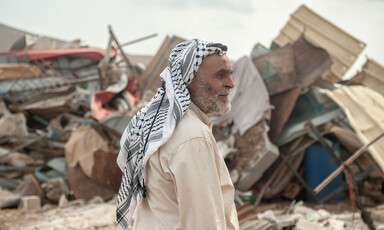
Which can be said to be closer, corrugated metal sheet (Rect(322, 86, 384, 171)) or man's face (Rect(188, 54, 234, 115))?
man's face (Rect(188, 54, 234, 115))

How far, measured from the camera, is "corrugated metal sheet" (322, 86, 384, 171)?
5.53 m

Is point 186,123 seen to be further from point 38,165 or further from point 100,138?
point 38,165

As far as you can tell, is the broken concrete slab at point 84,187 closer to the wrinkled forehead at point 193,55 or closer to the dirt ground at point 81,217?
the dirt ground at point 81,217

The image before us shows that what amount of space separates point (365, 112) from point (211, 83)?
541cm

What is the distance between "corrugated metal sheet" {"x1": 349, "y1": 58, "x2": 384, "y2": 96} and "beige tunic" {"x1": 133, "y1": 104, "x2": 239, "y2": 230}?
7906mm

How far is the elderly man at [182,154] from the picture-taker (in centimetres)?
144

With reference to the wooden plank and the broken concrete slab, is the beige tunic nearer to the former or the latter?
the broken concrete slab

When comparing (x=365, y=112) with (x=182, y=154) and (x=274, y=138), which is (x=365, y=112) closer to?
(x=274, y=138)

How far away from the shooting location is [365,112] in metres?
6.33

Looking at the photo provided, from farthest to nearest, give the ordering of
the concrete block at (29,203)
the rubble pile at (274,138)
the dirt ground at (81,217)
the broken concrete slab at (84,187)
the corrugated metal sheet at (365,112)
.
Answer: the broken concrete slab at (84,187), the concrete block at (29,203), the rubble pile at (274,138), the corrugated metal sheet at (365,112), the dirt ground at (81,217)

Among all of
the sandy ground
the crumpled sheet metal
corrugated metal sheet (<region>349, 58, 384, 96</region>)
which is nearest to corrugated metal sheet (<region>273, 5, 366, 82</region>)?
corrugated metal sheet (<region>349, 58, 384, 96</region>)

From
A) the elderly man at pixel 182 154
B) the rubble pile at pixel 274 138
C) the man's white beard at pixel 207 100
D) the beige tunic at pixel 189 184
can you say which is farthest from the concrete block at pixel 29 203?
the man's white beard at pixel 207 100

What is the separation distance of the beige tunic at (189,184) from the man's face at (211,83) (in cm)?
16

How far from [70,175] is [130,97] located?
2727 mm
